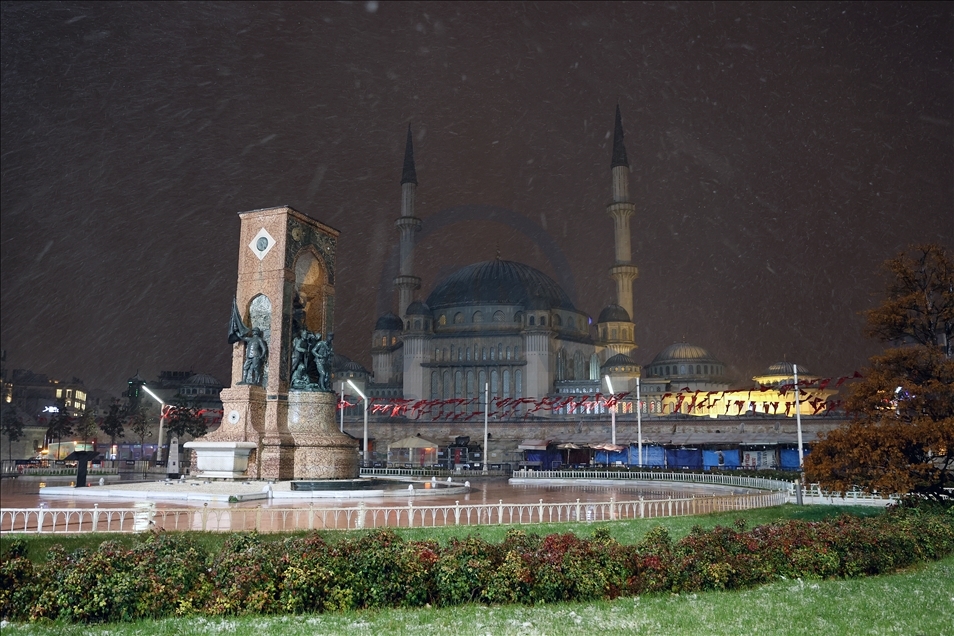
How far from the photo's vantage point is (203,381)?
106 m

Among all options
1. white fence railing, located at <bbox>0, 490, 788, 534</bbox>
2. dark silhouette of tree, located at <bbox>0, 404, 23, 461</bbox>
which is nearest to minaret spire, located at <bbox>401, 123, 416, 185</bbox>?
dark silhouette of tree, located at <bbox>0, 404, 23, 461</bbox>

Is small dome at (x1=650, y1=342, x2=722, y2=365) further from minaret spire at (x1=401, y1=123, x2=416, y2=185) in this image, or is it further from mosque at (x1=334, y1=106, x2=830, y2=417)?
minaret spire at (x1=401, y1=123, x2=416, y2=185)

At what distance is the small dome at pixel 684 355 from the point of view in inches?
3760

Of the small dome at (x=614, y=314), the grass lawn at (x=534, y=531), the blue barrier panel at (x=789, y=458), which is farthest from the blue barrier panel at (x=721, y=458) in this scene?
the small dome at (x=614, y=314)

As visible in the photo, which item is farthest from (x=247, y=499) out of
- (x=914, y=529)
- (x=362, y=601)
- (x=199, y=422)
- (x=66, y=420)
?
(x=66, y=420)

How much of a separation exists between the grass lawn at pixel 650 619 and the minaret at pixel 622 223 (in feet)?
263

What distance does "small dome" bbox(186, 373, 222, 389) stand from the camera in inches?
4090

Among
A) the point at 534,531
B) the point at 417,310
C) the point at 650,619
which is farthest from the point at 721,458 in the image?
the point at 417,310

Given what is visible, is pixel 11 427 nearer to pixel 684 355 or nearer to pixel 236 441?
pixel 236 441

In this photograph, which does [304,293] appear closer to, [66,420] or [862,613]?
[862,613]

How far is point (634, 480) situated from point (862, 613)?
3126 cm

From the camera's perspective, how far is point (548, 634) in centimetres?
748

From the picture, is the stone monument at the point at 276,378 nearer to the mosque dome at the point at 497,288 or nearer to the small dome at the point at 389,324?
the mosque dome at the point at 497,288

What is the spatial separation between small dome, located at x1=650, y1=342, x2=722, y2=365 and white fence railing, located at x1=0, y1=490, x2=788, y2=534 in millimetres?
77412
